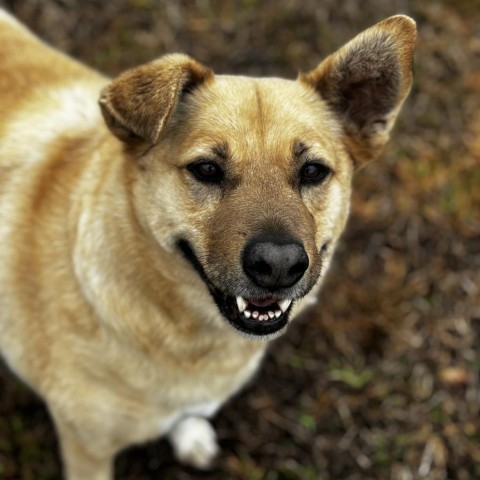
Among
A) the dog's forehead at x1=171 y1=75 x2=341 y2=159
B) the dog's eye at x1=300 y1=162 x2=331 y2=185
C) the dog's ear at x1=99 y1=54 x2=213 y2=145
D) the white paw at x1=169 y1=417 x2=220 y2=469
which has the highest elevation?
the dog's ear at x1=99 y1=54 x2=213 y2=145

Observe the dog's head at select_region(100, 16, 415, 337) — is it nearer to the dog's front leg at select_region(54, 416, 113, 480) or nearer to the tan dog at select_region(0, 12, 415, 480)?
the tan dog at select_region(0, 12, 415, 480)

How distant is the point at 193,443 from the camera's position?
3.58m

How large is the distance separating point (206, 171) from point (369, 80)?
0.74 m

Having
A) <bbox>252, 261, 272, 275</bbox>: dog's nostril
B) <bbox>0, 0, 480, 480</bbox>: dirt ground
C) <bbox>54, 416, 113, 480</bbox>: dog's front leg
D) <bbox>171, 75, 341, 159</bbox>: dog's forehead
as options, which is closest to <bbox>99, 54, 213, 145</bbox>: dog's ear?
<bbox>171, 75, 341, 159</bbox>: dog's forehead

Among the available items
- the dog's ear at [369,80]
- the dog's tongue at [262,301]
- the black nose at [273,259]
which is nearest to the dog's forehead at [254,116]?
the dog's ear at [369,80]

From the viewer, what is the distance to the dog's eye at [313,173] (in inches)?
96.3

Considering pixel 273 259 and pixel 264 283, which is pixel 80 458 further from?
pixel 273 259

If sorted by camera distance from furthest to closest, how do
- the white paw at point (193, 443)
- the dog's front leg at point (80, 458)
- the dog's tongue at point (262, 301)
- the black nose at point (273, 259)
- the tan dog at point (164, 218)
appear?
the white paw at point (193, 443) → the dog's front leg at point (80, 458) → the dog's tongue at point (262, 301) → the tan dog at point (164, 218) → the black nose at point (273, 259)

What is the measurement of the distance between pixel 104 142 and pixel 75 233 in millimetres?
378

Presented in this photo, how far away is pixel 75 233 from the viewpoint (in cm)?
268

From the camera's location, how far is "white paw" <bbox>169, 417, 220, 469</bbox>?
3584mm

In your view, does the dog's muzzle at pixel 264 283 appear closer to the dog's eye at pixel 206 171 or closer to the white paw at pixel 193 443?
the dog's eye at pixel 206 171

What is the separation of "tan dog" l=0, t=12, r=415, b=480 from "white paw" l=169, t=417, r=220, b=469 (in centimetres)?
49

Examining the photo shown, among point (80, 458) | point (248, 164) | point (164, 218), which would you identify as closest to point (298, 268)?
point (248, 164)
